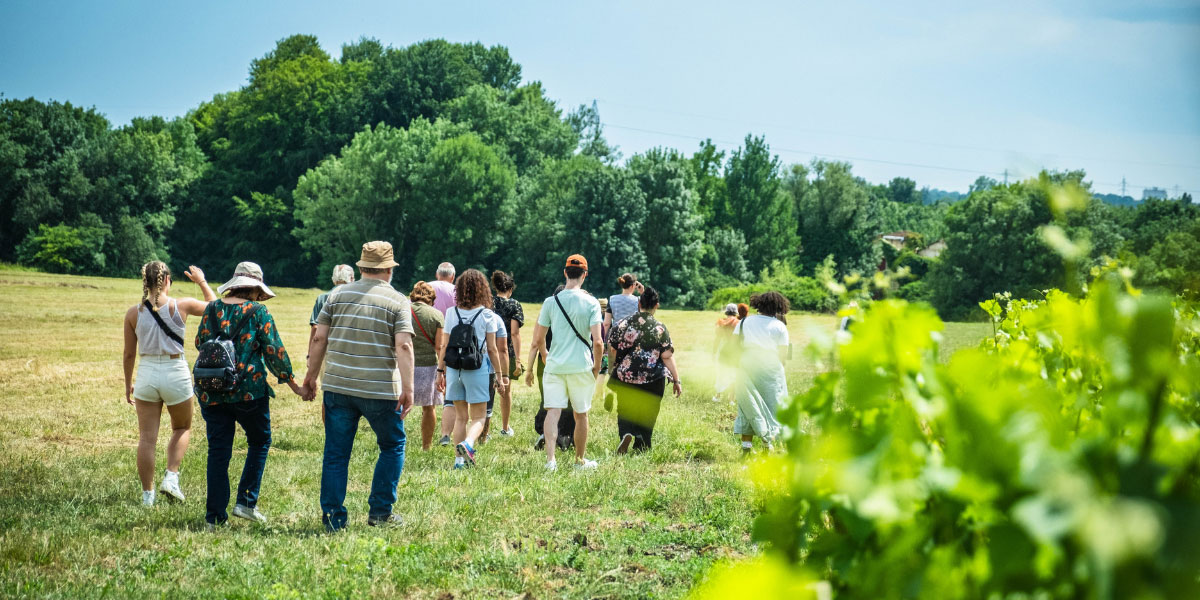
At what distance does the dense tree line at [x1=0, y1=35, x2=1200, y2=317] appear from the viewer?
5425 centimetres

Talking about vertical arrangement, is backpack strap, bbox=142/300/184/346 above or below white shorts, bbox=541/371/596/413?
above

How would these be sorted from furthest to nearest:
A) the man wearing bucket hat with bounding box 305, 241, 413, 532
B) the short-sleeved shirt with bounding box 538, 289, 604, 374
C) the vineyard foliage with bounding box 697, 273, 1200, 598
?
the short-sleeved shirt with bounding box 538, 289, 604, 374 < the man wearing bucket hat with bounding box 305, 241, 413, 532 < the vineyard foliage with bounding box 697, 273, 1200, 598

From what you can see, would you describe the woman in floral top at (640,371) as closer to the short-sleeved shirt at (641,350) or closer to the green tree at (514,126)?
the short-sleeved shirt at (641,350)

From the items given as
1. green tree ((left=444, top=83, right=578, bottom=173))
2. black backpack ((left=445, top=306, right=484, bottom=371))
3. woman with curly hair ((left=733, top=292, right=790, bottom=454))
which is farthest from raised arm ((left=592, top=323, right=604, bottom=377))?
green tree ((left=444, top=83, right=578, bottom=173))

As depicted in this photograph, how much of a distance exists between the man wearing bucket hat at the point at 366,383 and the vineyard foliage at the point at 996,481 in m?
5.03

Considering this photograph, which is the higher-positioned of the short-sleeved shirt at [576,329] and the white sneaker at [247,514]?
the short-sleeved shirt at [576,329]

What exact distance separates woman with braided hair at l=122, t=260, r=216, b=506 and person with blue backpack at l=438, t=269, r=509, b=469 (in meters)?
2.47

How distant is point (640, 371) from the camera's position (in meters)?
9.16

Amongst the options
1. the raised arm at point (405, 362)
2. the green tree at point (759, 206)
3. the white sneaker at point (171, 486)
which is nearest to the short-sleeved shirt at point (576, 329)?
the raised arm at point (405, 362)

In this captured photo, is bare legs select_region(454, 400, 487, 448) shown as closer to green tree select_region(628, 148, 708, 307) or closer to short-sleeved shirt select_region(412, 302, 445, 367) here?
short-sleeved shirt select_region(412, 302, 445, 367)

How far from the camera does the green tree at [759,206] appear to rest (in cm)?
7081

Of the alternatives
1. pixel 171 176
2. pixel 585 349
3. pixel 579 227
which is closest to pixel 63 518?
pixel 585 349

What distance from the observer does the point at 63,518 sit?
6285 millimetres

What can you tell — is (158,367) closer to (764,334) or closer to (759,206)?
(764,334)
